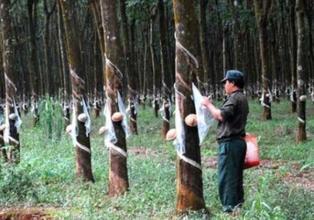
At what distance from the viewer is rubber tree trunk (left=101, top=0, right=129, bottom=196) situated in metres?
8.36

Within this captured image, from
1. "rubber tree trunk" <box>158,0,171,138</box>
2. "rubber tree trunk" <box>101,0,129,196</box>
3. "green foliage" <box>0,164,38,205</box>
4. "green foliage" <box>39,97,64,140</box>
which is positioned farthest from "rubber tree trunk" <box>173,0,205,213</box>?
"rubber tree trunk" <box>158,0,171,138</box>

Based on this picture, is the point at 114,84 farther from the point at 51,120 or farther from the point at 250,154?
the point at 51,120

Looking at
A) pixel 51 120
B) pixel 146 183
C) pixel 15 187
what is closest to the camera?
pixel 15 187

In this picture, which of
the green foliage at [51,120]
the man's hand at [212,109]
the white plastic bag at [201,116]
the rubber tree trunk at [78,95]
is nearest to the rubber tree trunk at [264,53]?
the green foliage at [51,120]

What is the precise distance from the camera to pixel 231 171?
6.97 metres

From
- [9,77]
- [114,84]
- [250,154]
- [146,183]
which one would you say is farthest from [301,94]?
[250,154]

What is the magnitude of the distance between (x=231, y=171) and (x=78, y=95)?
11.7 feet

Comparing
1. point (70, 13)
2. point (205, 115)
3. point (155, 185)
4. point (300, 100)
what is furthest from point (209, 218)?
point (300, 100)

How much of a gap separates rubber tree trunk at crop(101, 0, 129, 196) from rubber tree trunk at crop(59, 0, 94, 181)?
4.54ft

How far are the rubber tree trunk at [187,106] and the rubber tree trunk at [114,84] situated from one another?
183 centimetres

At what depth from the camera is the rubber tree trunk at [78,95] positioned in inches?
382

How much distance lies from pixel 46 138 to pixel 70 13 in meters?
5.90

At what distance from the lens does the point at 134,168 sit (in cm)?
1077

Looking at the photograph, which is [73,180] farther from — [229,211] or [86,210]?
[229,211]
